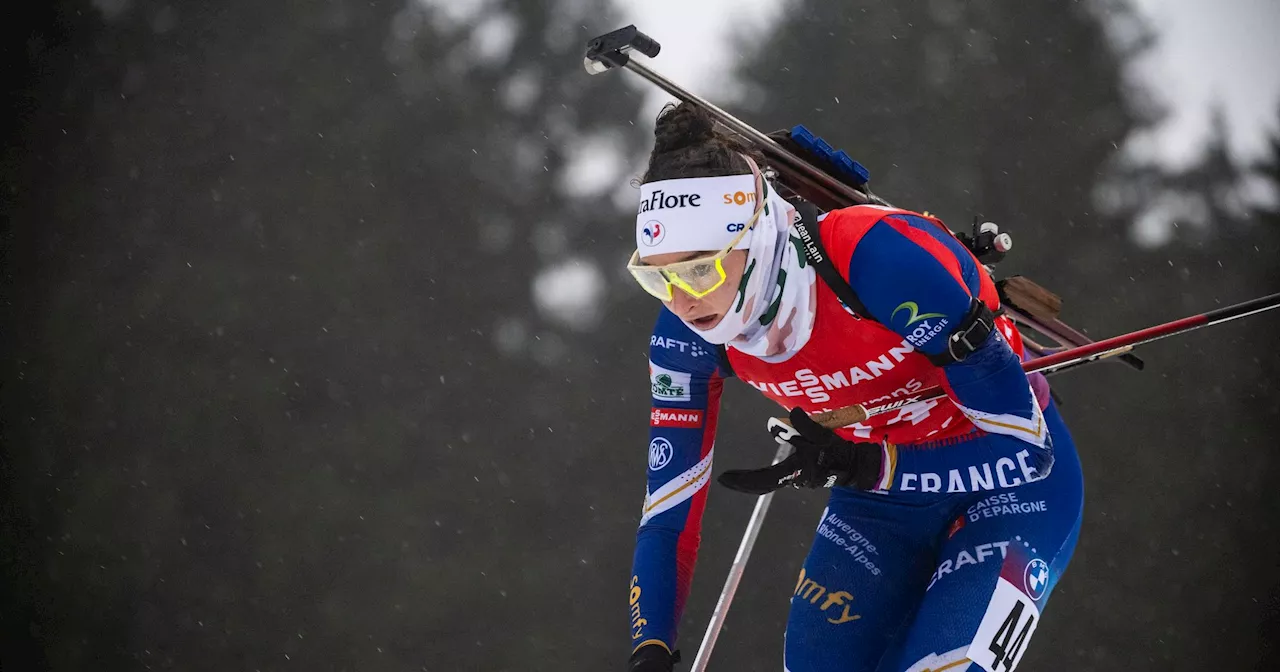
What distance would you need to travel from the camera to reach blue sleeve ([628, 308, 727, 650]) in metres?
2.00

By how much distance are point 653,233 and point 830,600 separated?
30.4 inches

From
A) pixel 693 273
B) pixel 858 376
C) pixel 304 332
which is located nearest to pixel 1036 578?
pixel 858 376

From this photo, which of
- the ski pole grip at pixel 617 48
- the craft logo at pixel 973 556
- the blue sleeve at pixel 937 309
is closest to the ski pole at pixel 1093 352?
the blue sleeve at pixel 937 309

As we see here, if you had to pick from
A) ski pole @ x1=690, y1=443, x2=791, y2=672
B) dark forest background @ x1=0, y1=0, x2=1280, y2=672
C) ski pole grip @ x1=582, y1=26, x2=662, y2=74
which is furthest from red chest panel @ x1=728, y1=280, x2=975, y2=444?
dark forest background @ x1=0, y1=0, x2=1280, y2=672

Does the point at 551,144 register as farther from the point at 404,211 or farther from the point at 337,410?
the point at 337,410

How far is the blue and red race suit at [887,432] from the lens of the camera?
1686mm

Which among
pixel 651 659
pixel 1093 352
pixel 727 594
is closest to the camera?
pixel 651 659

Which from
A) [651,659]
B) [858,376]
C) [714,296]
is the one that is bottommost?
[651,659]

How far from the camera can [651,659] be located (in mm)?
1877

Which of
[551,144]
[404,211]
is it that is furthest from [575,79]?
[404,211]

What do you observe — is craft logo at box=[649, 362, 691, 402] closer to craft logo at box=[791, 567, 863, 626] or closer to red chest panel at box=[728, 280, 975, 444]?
red chest panel at box=[728, 280, 975, 444]

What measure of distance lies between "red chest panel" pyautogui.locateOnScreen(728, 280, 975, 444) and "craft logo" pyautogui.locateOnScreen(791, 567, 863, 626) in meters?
0.31

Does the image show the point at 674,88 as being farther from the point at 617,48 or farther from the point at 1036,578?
the point at 1036,578

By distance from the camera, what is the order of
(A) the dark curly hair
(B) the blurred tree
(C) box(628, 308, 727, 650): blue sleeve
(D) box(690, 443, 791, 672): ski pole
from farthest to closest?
(B) the blurred tree < (D) box(690, 443, 791, 672): ski pole < (C) box(628, 308, 727, 650): blue sleeve < (A) the dark curly hair
